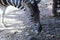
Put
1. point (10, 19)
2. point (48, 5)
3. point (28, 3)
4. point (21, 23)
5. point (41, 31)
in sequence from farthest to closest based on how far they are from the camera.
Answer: point (48, 5), point (10, 19), point (21, 23), point (41, 31), point (28, 3)

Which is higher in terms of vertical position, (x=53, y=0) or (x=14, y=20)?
(x=53, y=0)

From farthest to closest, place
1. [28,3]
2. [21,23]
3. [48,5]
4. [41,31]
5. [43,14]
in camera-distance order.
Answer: [48,5], [43,14], [21,23], [41,31], [28,3]

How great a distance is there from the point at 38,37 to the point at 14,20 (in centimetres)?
119

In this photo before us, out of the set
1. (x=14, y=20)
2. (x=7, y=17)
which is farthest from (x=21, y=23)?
(x=7, y=17)

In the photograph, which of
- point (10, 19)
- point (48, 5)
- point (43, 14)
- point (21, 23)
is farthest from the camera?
point (48, 5)

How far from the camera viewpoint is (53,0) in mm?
4410

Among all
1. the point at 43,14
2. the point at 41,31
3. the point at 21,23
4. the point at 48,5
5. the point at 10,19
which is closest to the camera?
the point at 41,31

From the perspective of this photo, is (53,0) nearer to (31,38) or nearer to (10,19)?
(10,19)

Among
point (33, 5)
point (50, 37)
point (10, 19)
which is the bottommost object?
point (50, 37)

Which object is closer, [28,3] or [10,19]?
[28,3]

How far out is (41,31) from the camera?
11.7 feet

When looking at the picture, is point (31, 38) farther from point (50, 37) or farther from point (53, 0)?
point (53, 0)

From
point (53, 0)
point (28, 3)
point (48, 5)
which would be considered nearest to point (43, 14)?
point (53, 0)

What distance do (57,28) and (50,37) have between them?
1.56 feet
